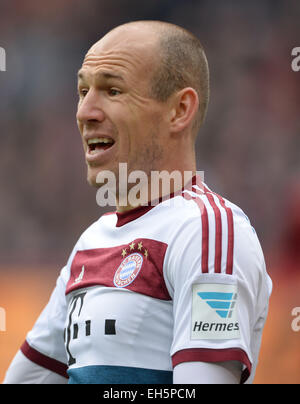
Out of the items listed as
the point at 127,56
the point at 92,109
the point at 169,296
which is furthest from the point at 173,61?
the point at 169,296

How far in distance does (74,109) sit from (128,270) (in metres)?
4.55

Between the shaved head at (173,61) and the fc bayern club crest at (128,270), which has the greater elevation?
the shaved head at (173,61)

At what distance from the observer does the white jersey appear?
148 cm

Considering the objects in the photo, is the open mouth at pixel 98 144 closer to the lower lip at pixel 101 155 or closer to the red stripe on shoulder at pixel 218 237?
the lower lip at pixel 101 155

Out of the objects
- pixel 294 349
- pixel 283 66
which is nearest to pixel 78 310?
pixel 294 349

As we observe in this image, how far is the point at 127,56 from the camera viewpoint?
176 centimetres

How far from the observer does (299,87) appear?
573cm

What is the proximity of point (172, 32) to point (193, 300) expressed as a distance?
78 centimetres

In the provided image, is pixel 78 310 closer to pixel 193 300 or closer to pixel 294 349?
pixel 193 300

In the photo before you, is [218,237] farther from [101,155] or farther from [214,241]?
[101,155]

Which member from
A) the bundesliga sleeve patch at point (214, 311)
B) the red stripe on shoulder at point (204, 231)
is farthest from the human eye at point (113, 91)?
the bundesliga sleeve patch at point (214, 311)

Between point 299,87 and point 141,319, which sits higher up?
point 299,87

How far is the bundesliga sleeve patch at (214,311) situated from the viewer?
4.82ft

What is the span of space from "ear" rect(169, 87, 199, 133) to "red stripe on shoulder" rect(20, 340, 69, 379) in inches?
31.8
